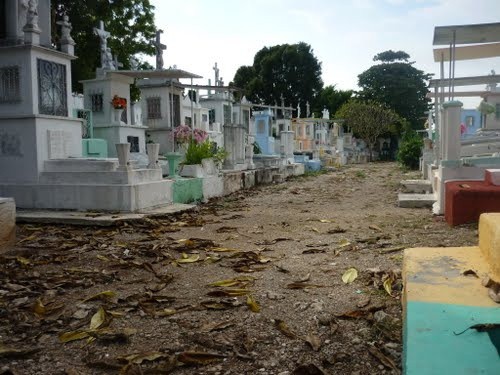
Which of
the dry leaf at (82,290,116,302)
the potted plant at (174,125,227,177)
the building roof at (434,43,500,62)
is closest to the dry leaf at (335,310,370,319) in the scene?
the dry leaf at (82,290,116,302)

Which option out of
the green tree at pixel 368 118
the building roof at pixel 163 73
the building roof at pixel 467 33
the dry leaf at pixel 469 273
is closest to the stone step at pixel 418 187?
the building roof at pixel 467 33

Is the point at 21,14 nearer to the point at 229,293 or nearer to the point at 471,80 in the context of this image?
the point at 229,293

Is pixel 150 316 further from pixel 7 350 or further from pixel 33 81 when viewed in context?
pixel 33 81

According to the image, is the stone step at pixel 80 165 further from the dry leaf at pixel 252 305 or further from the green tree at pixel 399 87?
the green tree at pixel 399 87

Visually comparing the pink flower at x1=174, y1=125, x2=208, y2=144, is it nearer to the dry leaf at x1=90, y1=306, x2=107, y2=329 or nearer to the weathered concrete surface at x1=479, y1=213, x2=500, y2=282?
the dry leaf at x1=90, y1=306, x2=107, y2=329

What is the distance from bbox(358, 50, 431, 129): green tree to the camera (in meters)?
51.4

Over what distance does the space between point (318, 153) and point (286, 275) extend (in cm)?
2905

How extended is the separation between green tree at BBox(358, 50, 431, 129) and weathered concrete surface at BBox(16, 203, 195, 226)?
4675 centimetres

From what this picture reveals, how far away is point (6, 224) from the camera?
558cm

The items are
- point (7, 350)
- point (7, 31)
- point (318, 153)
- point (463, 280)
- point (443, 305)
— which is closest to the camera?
point (443, 305)

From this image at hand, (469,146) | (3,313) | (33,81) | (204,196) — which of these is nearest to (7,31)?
(33,81)

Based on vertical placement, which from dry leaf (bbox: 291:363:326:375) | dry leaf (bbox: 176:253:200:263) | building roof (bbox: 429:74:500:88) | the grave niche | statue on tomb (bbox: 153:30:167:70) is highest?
statue on tomb (bbox: 153:30:167:70)

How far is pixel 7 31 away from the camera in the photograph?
8539mm

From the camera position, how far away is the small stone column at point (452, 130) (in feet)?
23.9
